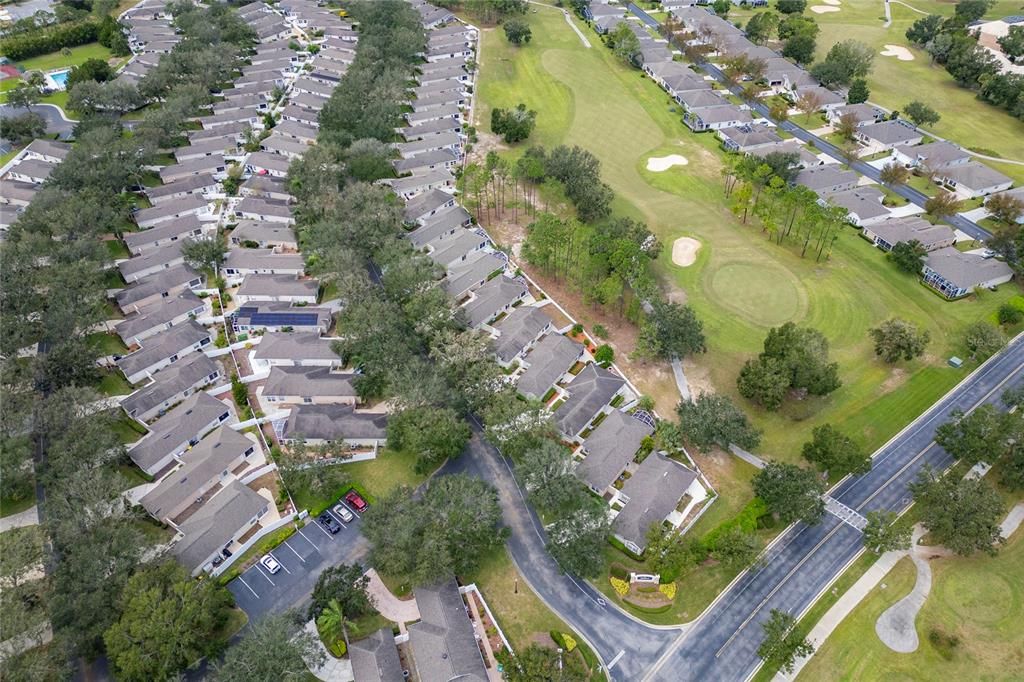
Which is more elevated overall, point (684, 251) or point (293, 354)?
point (684, 251)

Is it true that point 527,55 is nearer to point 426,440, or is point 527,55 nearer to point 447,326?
point 447,326

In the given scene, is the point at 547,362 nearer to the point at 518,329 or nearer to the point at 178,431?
the point at 518,329

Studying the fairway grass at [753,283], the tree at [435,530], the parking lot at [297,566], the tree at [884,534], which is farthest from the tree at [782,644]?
the parking lot at [297,566]

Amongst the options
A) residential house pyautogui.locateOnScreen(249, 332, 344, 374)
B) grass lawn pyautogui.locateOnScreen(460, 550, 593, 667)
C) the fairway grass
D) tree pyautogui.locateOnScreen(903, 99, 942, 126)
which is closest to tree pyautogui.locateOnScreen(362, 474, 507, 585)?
grass lawn pyautogui.locateOnScreen(460, 550, 593, 667)

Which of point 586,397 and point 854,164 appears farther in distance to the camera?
point 854,164

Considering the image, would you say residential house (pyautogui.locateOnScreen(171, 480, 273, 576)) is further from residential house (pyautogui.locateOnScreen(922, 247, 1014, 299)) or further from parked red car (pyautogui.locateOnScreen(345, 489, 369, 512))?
residential house (pyautogui.locateOnScreen(922, 247, 1014, 299))

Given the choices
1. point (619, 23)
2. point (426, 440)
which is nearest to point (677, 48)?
point (619, 23)

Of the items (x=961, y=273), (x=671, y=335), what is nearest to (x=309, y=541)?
(x=671, y=335)
